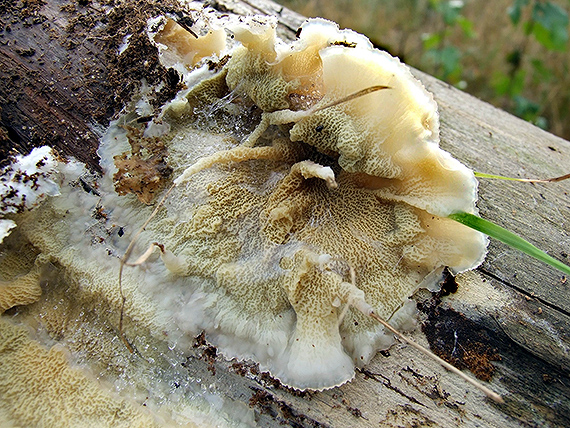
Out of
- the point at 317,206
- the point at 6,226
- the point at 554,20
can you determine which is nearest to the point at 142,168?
the point at 6,226

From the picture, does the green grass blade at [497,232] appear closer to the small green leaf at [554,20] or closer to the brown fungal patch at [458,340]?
the brown fungal patch at [458,340]

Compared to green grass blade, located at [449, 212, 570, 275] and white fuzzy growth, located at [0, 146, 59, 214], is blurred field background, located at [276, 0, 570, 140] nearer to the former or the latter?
green grass blade, located at [449, 212, 570, 275]

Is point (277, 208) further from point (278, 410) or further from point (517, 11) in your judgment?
point (517, 11)

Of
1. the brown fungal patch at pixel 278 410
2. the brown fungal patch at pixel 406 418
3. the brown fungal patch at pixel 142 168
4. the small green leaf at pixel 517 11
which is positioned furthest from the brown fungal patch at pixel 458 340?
the small green leaf at pixel 517 11

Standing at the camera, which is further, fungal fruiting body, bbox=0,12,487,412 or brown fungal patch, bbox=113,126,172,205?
brown fungal patch, bbox=113,126,172,205

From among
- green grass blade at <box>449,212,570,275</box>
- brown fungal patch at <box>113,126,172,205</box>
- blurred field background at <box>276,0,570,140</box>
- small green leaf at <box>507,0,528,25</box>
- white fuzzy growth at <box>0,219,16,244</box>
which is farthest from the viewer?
blurred field background at <box>276,0,570,140</box>

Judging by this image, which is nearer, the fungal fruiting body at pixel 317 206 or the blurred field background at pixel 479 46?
the fungal fruiting body at pixel 317 206

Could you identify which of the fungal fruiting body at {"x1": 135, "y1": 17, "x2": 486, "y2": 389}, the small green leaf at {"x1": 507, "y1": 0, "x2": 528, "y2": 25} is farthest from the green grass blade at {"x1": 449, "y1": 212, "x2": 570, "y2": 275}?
the small green leaf at {"x1": 507, "y1": 0, "x2": 528, "y2": 25}

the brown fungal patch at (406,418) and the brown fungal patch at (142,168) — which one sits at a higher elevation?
the brown fungal patch at (142,168)
